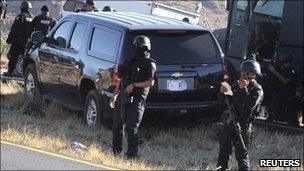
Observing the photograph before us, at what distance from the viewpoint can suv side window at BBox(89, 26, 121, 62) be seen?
934cm

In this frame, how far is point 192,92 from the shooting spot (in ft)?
30.7

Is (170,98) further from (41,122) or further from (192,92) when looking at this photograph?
(41,122)

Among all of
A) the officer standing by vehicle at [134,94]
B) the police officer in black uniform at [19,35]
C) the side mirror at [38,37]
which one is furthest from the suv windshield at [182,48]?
the police officer in black uniform at [19,35]

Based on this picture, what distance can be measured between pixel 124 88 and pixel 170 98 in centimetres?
129

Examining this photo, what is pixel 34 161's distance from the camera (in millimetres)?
6906

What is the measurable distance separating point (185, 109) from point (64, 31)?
2.90 meters

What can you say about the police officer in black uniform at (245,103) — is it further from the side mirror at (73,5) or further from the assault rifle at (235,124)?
the side mirror at (73,5)

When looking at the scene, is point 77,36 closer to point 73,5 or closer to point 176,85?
point 176,85

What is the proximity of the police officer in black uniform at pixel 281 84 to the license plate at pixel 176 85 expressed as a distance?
2857 mm

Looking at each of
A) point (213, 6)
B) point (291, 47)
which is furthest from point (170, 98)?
point (213, 6)

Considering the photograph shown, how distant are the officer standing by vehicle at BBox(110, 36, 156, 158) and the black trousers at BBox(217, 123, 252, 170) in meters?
1.18

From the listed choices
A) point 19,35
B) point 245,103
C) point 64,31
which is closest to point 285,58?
point 64,31

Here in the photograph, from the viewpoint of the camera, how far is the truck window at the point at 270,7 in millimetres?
12961

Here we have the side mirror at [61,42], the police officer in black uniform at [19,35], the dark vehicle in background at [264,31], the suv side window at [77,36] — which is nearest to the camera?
the suv side window at [77,36]
